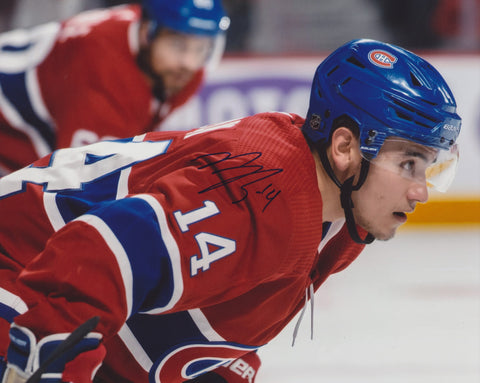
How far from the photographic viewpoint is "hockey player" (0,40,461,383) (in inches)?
45.2

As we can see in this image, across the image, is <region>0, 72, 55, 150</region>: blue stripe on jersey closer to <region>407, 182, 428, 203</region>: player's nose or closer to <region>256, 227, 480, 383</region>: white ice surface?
<region>256, 227, 480, 383</region>: white ice surface

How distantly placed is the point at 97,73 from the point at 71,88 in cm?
9

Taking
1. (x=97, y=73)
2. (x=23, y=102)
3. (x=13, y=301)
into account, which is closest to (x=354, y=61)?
(x=13, y=301)

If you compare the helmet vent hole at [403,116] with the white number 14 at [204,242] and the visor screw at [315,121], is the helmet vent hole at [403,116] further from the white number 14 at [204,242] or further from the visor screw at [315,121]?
the white number 14 at [204,242]

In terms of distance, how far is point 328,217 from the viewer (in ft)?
4.88

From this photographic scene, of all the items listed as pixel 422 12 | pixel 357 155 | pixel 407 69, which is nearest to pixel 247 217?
pixel 357 155

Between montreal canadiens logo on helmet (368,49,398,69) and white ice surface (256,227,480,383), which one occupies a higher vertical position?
montreal canadiens logo on helmet (368,49,398,69)

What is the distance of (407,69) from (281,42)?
121 inches

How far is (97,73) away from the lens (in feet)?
8.64

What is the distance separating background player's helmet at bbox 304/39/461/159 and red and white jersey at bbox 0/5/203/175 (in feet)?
4.09

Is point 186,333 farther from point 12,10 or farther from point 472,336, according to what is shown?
point 12,10

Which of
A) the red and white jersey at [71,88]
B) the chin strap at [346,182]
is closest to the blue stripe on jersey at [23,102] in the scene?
the red and white jersey at [71,88]
